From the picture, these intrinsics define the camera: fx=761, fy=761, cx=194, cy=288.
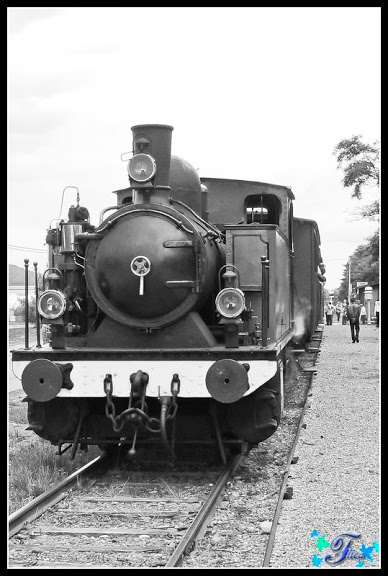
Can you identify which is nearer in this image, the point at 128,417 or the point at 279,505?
the point at 279,505

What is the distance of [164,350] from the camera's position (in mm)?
6090

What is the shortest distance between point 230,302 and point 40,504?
2114mm

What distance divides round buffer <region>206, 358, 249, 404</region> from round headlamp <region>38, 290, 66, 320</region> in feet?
4.49

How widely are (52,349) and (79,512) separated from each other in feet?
4.93

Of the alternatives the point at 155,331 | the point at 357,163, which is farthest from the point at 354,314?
the point at 155,331

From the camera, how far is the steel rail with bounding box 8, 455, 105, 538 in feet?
16.2

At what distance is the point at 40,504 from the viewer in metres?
5.41

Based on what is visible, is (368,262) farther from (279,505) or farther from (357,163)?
(279,505)

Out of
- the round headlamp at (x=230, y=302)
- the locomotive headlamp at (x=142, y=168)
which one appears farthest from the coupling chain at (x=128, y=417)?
the locomotive headlamp at (x=142, y=168)

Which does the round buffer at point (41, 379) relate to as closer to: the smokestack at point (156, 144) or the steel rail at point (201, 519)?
the steel rail at point (201, 519)

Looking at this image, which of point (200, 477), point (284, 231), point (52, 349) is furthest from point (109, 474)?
point (284, 231)

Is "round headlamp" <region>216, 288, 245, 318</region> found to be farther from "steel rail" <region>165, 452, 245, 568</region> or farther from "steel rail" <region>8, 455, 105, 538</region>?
"steel rail" <region>8, 455, 105, 538</region>

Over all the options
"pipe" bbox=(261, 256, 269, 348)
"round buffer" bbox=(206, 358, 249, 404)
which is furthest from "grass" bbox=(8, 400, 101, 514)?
"pipe" bbox=(261, 256, 269, 348)
